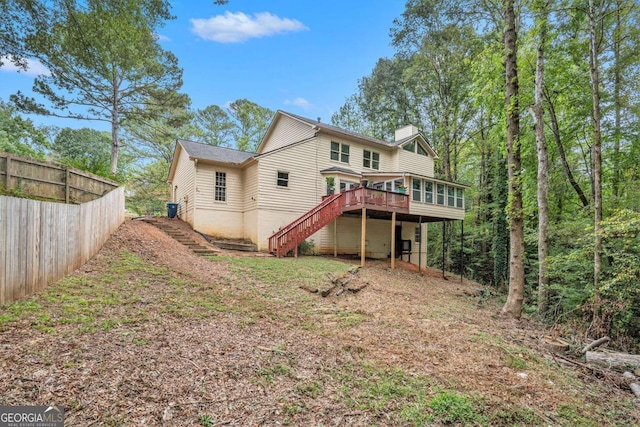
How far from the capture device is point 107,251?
7758mm

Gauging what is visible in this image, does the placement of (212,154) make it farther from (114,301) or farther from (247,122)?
(247,122)

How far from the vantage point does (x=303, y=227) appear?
13680mm

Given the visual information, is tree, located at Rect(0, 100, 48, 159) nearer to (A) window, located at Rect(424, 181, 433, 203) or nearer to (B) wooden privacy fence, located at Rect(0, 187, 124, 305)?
(B) wooden privacy fence, located at Rect(0, 187, 124, 305)

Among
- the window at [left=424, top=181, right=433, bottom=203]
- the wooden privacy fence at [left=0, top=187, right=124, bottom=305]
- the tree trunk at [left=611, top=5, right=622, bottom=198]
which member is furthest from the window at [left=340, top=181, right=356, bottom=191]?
the wooden privacy fence at [left=0, top=187, right=124, bottom=305]

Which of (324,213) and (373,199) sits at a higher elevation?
(373,199)

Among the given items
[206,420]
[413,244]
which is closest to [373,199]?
[413,244]

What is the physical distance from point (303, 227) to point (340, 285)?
16.5ft

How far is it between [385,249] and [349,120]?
53.2 ft

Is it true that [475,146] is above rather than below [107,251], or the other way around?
above

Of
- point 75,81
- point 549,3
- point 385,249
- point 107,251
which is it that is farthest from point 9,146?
point 549,3

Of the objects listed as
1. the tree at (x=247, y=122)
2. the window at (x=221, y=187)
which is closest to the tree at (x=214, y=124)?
the tree at (x=247, y=122)

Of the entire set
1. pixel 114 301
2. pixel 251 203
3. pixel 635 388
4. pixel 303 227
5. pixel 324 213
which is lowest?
pixel 635 388

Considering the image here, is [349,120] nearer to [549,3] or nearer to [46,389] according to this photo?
[549,3]

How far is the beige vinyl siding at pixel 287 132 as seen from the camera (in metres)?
17.2
